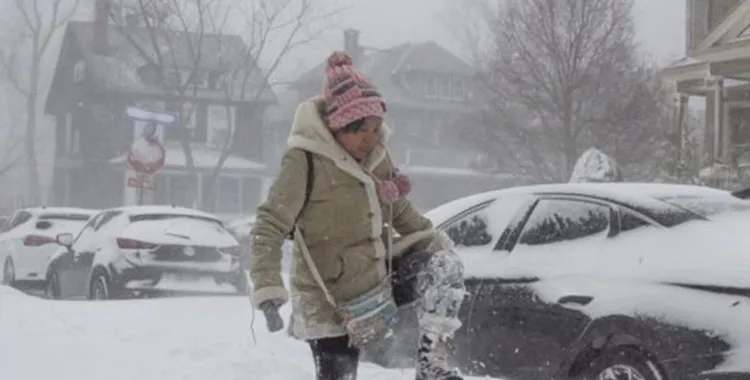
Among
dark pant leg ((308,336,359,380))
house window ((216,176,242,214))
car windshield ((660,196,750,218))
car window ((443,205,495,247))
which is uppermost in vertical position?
car windshield ((660,196,750,218))

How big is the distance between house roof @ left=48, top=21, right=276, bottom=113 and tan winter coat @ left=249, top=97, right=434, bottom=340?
38490mm

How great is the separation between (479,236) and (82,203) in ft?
151

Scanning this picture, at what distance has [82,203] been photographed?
167 ft

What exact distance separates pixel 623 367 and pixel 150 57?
131ft

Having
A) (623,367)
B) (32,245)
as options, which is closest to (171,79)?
(32,245)

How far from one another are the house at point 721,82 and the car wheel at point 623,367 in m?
15.1

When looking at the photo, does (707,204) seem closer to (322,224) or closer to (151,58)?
(322,224)

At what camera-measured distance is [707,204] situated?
6172mm

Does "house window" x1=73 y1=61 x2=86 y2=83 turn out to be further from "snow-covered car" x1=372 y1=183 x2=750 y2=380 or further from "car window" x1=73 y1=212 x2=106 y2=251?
"snow-covered car" x1=372 y1=183 x2=750 y2=380

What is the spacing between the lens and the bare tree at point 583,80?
2570 centimetres

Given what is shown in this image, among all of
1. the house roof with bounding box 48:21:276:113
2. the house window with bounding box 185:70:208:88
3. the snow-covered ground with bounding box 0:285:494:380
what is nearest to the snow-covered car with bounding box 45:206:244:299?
the snow-covered ground with bounding box 0:285:494:380

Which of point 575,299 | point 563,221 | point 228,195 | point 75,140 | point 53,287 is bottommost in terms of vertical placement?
point 228,195

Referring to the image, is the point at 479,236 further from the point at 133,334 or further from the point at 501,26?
the point at 501,26

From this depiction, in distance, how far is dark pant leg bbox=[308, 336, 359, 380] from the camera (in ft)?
13.1
